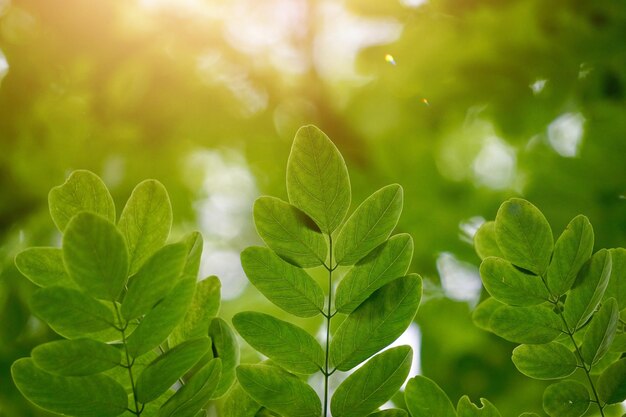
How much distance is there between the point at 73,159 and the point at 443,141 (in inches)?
75.5

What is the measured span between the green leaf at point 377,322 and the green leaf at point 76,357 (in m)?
0.29

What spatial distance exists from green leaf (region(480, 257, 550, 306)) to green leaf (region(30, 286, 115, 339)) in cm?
52

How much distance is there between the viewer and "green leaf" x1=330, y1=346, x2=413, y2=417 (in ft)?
2.65

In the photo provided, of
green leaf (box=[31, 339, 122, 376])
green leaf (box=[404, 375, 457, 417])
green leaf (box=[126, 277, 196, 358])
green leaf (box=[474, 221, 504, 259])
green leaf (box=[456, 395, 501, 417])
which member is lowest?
green leaf (box=[456, 395, 501, 417])

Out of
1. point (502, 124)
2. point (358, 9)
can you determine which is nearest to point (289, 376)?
point (502, 124)

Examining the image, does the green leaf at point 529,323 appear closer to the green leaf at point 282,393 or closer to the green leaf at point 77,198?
the green leaf at point 282,393

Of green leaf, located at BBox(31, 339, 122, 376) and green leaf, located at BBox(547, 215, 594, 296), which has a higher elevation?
green leaf, located at BBox(547, 215, 594, 296)

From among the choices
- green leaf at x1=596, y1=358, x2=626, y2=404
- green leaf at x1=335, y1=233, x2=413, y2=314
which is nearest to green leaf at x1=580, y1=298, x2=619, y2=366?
green leaf at x1=596, y1=358, x2=626, y2=404

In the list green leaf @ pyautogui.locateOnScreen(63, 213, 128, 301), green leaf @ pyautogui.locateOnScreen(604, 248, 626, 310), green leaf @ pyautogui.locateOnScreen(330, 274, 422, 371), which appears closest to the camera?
green leaf @ pyautogui.locateOnScreen(63, 213, 128, 301)

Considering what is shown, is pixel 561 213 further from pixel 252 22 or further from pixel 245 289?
pixel 252 22

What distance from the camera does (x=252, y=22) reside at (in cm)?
421

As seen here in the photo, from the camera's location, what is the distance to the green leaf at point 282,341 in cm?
84

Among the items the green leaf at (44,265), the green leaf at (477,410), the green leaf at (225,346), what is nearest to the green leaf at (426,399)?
the green leaf at (477,410)

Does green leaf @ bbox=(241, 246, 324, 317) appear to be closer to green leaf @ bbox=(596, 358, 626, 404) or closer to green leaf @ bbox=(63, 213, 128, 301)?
green leaf @ bbox=(63, 213, 128, 301)
